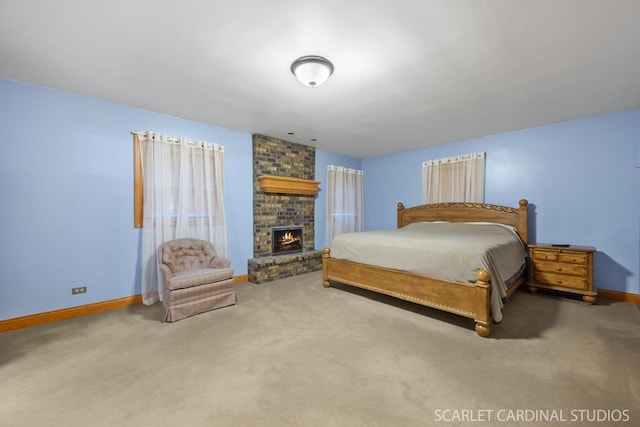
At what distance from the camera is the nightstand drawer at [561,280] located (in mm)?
3252

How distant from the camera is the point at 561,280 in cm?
A: 339

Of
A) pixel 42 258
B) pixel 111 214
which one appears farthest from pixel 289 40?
pixel 42 258

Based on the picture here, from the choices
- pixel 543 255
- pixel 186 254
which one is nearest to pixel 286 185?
pixel 186 254

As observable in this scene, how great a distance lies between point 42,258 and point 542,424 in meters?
4.51

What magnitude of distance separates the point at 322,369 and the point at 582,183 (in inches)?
177

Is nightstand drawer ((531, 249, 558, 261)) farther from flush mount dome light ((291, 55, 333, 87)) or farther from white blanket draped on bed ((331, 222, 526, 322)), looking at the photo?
flush mount dome light ((291, 55, 333, 87))

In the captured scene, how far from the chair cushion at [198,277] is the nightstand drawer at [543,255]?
4.24 m

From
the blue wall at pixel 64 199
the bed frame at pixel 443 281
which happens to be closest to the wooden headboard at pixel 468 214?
the bed frame at pixel 443 281

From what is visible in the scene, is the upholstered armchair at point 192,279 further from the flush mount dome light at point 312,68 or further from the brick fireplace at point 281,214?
the flush mount dome light at point 312,68

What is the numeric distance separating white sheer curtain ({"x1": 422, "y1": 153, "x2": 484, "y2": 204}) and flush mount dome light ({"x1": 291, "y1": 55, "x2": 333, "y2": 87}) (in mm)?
3568

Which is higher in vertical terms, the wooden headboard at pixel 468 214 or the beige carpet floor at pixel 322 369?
the wooden headboard at pixel 468 214

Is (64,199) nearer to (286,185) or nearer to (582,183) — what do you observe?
(286,185)

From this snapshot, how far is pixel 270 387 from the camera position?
170cm

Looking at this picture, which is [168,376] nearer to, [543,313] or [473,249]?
[473,249]
